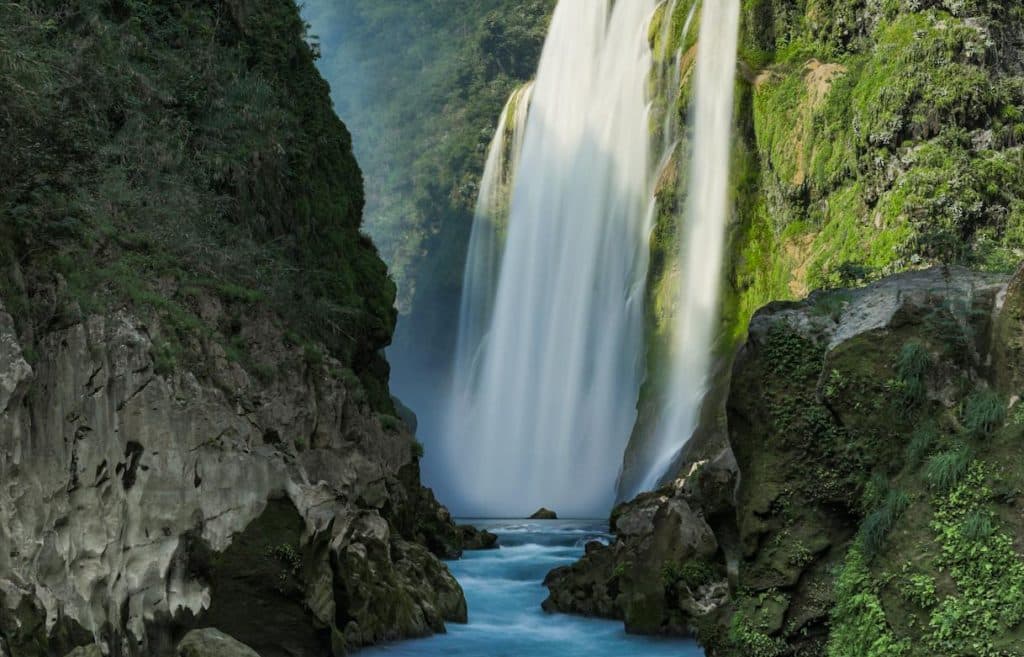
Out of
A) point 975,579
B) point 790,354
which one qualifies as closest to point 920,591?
point 975,579

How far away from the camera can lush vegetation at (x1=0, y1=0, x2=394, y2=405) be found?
487 inches

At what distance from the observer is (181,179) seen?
18.3m

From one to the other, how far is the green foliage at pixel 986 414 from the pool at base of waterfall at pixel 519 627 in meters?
6.30

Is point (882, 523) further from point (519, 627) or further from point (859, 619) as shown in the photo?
point (519, 627)

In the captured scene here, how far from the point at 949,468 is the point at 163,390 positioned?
333 inches

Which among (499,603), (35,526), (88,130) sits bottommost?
(499,603)

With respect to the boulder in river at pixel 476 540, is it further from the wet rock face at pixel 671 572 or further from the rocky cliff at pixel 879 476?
the rocky cliff at pixel 879 476

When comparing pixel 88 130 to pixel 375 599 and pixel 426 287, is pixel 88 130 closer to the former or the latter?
pixel 375 599

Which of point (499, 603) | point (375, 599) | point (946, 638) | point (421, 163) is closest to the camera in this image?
point (946, 638)

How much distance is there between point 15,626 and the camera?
960 cm

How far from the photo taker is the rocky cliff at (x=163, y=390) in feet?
35.9

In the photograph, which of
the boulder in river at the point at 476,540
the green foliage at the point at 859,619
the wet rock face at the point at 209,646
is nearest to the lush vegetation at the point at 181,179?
the wet rock face at the point at 209,646

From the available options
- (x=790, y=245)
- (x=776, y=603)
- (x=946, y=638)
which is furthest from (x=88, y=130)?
(x=790, y=245)

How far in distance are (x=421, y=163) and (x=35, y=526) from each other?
63.1m
